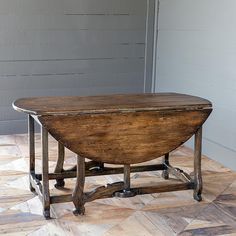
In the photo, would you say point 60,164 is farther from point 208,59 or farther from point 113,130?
point 208,59

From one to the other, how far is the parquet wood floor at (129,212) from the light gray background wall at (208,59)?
42 cm

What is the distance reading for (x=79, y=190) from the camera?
2531 millimetres

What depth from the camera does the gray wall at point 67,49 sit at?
13.5 ft

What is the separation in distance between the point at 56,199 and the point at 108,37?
2.23 metres

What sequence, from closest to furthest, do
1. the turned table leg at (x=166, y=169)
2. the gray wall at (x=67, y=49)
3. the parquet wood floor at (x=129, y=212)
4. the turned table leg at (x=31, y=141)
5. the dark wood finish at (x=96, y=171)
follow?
1. the parquet wood floor at (x=129, y=212)
2. the turned table leg at (x=31, y=141)
3. the dark wood finish at (x=96, y=171)
4. the turned table leg at (x=166, y=169)
5. the gray wall at (x=67, y=49)

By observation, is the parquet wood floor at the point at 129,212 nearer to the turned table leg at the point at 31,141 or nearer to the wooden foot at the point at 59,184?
the wooden foot at the point at 59,184

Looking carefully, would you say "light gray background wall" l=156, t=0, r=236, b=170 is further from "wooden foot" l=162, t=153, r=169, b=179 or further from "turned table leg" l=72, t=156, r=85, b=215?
"turned table leg" l=72, t=156, r=85, b=215

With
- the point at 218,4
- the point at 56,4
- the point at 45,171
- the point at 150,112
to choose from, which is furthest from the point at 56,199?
the point at 56,4

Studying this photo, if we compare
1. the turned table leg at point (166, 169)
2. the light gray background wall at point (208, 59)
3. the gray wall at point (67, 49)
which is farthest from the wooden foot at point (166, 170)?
the gray wall at point (67, 49)

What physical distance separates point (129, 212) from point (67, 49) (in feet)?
6.94

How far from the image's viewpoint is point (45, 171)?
2.50 meters

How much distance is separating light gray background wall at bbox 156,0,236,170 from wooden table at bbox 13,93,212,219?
2.45 feet

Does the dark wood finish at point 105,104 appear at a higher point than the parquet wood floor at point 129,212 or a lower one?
higher

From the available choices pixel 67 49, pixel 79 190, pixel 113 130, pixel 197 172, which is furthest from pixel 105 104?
pixel 67 49
